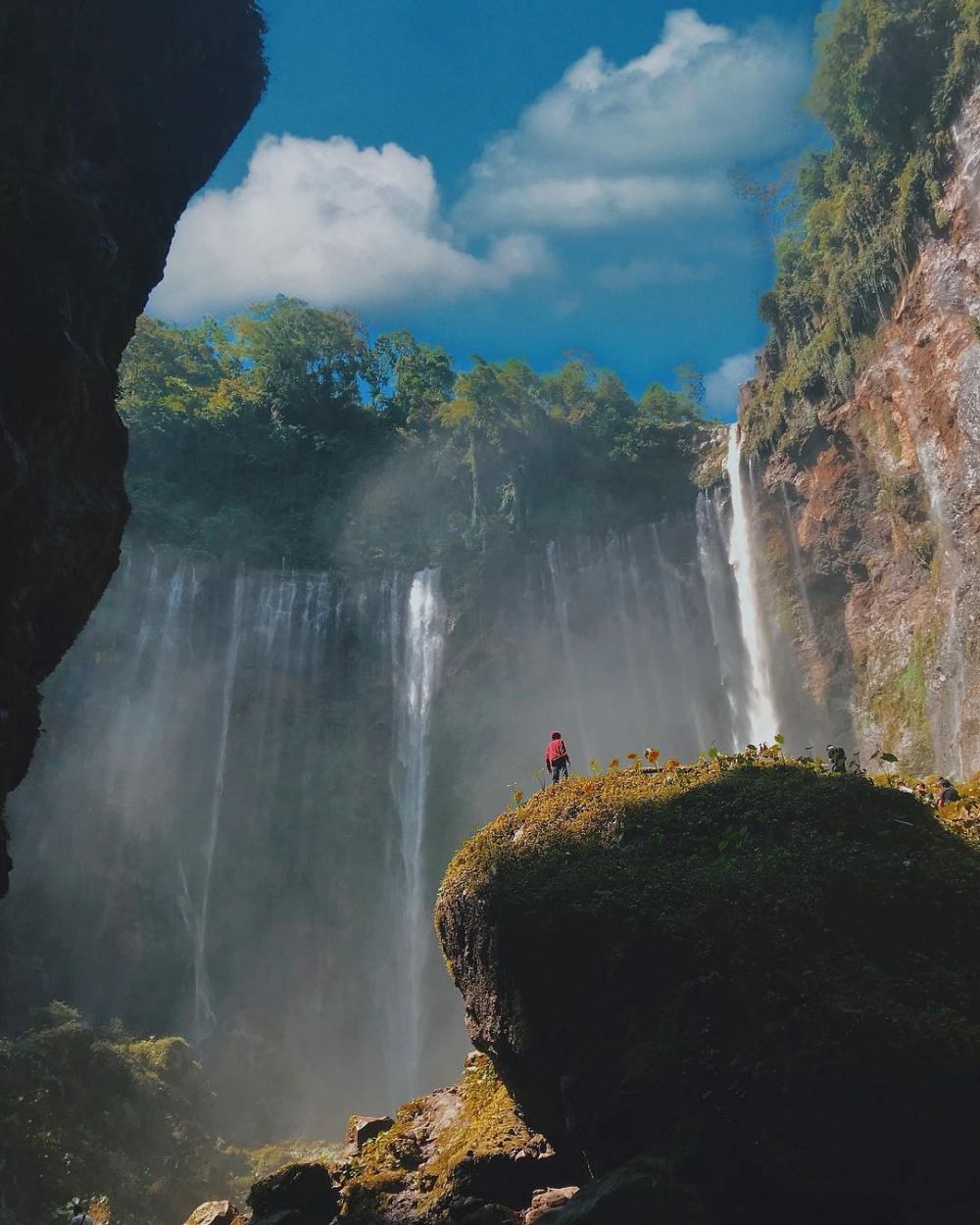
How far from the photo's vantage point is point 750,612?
998 inches

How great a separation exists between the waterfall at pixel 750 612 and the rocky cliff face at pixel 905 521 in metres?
0.73

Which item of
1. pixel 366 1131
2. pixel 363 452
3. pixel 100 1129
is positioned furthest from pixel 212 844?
pixel 366 1131

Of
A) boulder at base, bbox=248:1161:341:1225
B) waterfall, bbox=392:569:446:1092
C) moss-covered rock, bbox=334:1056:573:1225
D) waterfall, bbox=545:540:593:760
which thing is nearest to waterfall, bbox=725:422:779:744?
waterfall, bbox=545:540:593:760

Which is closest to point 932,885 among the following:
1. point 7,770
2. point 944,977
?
point 944,977

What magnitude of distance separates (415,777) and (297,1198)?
66.9ft

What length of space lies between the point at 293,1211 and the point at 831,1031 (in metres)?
4.98

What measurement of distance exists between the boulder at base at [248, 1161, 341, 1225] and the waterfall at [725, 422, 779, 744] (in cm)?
1833

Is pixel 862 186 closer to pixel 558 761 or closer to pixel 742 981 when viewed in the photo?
pixel 558 761

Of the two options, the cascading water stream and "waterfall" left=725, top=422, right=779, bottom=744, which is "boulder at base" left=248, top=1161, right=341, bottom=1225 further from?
the cascading water stream

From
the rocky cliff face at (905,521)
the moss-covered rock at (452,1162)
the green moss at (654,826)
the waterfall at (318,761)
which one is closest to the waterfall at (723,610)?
the waterfall at (318,761)

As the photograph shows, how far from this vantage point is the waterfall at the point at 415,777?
84.4 feet

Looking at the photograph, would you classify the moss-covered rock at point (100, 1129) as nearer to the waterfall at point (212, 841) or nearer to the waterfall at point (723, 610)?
the waterfall at point (212, 841)

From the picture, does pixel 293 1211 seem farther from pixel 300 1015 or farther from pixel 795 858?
pixel 300 1015

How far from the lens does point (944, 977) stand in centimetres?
501
